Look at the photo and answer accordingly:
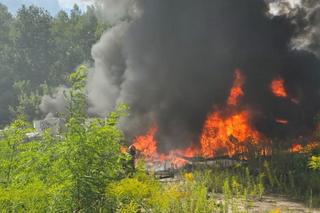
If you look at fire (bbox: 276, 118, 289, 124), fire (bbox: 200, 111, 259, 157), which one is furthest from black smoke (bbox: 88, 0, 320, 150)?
fire (bbox: 200, 111, 259, 157)

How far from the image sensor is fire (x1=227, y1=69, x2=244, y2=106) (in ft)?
78.8

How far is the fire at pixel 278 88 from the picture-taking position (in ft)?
82.6

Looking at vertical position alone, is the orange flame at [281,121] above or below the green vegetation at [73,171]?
above

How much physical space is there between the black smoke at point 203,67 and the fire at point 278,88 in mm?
262

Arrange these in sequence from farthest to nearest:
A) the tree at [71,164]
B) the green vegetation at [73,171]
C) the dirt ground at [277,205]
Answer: the dirt ground at [277,205] < the tree at [71,164] < the green vegetation at [73,171]

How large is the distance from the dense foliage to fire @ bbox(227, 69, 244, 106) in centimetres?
2954

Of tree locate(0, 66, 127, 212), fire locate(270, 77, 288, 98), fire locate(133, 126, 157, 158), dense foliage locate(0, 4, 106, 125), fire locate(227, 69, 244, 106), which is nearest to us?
tree locate(0, 66, 127, 212)

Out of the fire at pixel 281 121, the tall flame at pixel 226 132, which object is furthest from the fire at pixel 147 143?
the fire at pixel 281 121

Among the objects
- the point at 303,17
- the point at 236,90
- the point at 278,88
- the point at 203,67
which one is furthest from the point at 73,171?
the point at 303,17

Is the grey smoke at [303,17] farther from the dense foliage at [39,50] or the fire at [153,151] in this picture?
the dense foliage at [39,50]

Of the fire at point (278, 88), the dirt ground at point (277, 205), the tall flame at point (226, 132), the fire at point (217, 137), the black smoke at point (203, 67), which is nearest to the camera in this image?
the dirt ground at point (277, 205)

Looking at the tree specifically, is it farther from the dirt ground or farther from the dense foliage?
the dense foliage

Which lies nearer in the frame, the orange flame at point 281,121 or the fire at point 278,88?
the orange flame at point 281,121

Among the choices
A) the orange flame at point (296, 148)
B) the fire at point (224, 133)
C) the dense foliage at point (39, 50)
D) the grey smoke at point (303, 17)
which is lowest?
the orange flame at point (296, 148)
